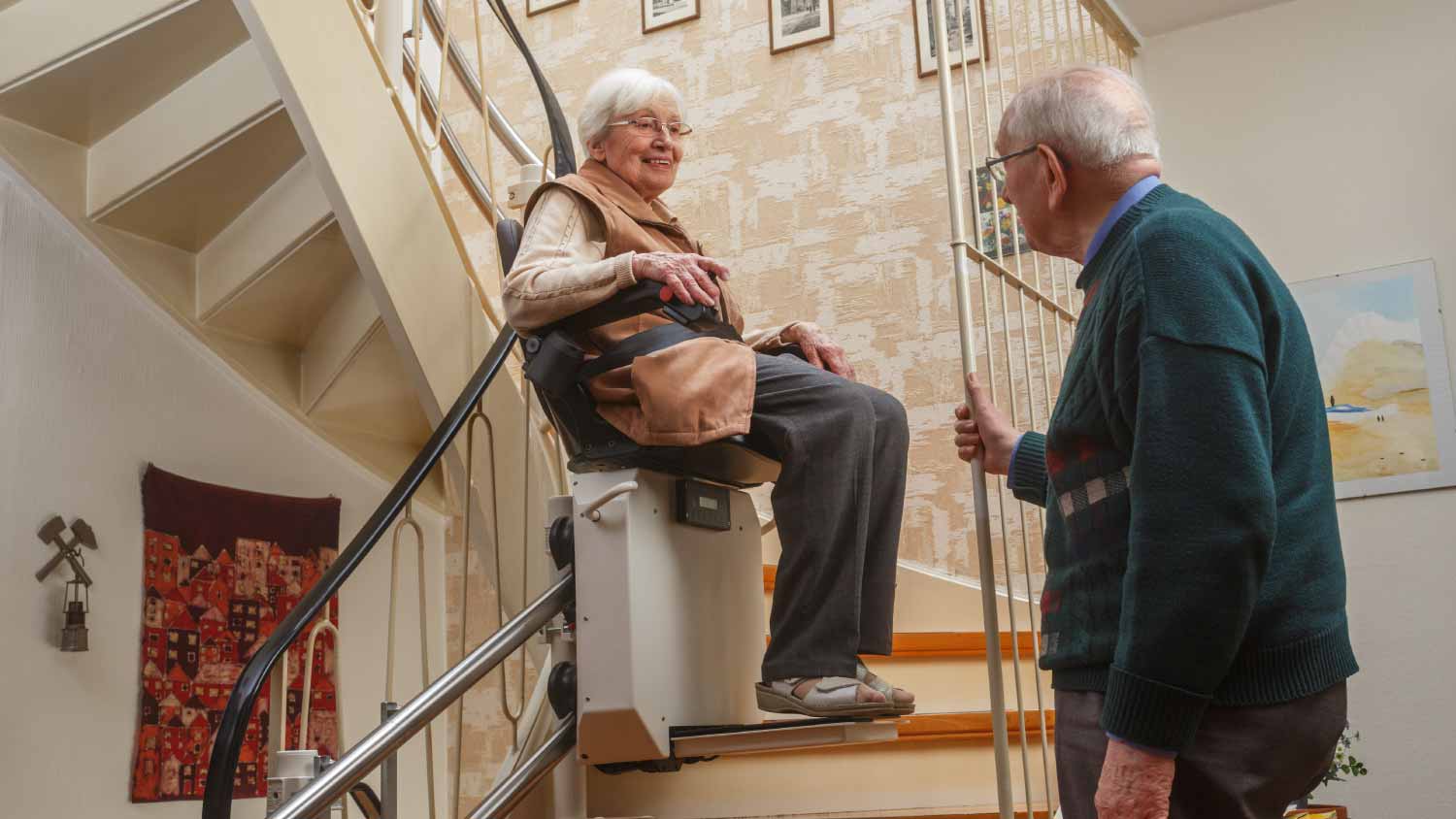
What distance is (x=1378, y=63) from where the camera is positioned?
301 centimetres

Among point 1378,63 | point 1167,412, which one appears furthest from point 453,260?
point 1378,63

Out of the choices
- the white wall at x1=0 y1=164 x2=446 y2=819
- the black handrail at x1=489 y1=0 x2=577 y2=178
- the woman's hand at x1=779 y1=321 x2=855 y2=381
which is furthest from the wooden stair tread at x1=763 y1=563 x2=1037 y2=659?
the white wall at x1=0 y1=164 x2=446 y2=819

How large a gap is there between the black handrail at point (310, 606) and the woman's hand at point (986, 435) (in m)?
0.89

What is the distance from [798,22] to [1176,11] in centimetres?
121

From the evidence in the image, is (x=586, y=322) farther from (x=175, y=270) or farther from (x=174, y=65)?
(x=175, y=270)

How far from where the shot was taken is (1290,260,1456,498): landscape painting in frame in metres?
2.82

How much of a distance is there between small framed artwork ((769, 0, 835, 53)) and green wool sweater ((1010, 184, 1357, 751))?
2.78m

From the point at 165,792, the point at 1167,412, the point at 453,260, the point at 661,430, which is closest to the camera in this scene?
the point at 1167,412

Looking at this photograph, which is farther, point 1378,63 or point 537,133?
point 537,133

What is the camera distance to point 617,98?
2.21m

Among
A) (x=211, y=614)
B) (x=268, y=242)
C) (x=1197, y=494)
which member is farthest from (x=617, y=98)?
(x=211, y=614)

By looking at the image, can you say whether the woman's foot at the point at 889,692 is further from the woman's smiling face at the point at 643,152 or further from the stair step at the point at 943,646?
the woman's smiling face at the point at 643,152

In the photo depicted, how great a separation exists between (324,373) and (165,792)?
3.61ft

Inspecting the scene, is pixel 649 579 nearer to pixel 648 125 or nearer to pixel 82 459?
pixel 648 125
